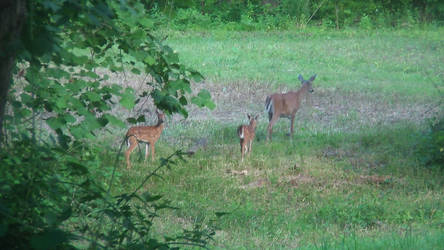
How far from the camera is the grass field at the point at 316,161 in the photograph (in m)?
7.77

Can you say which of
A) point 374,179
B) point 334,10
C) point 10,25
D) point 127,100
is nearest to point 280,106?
point 374,179

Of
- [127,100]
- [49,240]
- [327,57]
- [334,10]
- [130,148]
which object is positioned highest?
[334,10]

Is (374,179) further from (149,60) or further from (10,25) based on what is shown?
(10,25)

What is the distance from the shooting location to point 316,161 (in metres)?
10.8

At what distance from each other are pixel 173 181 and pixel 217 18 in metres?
19.1

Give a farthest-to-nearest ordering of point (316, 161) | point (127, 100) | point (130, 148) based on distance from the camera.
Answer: point (316, 161), point (130, 148), point (127, 100)

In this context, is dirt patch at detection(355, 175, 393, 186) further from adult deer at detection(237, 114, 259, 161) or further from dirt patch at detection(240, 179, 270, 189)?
adult deer at detection(237, 114, 259, 161)

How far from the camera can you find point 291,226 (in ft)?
25.8

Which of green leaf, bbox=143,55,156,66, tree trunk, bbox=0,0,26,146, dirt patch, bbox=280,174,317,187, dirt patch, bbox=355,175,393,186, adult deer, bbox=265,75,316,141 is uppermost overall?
tree trunk, bbox=0,0,26,146

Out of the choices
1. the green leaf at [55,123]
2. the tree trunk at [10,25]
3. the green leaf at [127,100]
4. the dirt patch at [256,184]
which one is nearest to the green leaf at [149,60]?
the green leaf at [127,100]

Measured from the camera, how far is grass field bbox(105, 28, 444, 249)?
777 centimetres

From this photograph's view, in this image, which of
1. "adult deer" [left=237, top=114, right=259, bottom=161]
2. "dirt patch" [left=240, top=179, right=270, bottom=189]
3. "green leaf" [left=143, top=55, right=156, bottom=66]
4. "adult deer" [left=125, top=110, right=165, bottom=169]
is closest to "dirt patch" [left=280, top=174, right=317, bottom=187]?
"dirt patch" [left=240, top=179, right=270, bottom=189]

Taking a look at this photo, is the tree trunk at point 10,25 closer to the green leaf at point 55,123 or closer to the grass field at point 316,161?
the green leaf at point 55,123

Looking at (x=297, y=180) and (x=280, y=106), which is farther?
(x=280, y=106)
